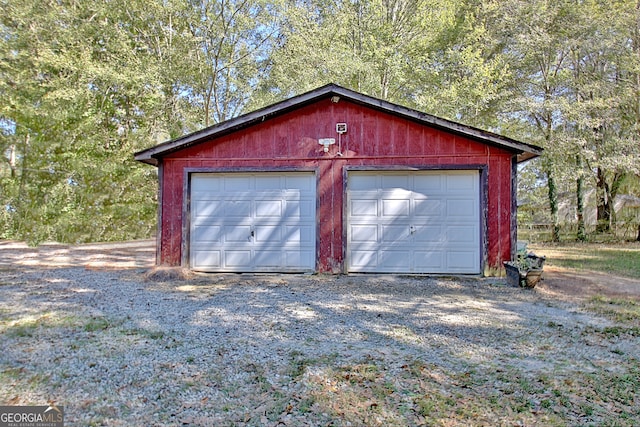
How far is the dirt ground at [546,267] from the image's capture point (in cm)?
658

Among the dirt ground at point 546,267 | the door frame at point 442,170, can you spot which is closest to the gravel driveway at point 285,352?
the dirt ground at point 546,267

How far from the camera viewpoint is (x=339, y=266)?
8102 millimetres

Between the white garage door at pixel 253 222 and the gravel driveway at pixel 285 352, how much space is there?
6.02 ft

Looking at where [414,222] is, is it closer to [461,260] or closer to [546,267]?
[461,260]

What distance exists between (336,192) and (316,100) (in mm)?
1999

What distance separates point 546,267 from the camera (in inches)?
367

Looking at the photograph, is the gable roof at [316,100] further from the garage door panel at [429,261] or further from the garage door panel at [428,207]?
the garage door panel at [429,261]

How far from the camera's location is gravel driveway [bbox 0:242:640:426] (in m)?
2.59

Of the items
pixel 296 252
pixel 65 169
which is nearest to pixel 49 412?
pixel 296 252

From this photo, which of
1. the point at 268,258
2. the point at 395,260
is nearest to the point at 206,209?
the point at 268,258

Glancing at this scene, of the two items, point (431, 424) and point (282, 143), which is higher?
point (282, 143)

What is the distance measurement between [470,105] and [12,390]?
15973mm

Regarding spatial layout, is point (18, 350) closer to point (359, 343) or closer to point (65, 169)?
point (359, 343)

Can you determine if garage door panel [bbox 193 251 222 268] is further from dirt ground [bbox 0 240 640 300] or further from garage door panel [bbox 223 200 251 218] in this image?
dirt ground [bbox 0 240 640 300]
